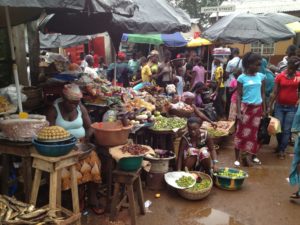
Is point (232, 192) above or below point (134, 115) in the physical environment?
below

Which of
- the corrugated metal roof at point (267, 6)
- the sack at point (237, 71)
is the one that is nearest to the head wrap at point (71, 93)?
the sack at point (237, 71)

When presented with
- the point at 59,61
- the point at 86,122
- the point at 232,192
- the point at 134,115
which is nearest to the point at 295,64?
the point at 232,192

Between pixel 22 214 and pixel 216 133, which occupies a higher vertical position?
pixel 22 214

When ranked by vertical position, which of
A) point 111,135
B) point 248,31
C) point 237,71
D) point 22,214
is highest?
point 248,31

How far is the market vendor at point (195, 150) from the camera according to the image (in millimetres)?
5051

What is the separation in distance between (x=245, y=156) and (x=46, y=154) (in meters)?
4.15

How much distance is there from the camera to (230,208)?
14.5 feet

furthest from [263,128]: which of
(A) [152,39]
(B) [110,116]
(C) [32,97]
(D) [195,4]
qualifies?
(D) [195,4]

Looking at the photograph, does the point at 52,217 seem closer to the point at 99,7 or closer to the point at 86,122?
the point at 86,122

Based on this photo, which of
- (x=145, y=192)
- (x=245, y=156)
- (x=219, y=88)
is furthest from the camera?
(x=219, y=88)

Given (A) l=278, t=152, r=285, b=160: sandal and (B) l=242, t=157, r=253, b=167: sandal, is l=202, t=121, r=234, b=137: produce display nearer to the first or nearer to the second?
(B) l=242, t=157, r=253, b=167: sandal

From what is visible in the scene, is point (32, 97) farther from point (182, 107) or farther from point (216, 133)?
point (216, 133)

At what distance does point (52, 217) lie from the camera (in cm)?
282

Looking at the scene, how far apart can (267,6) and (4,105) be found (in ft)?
→ 53.9
